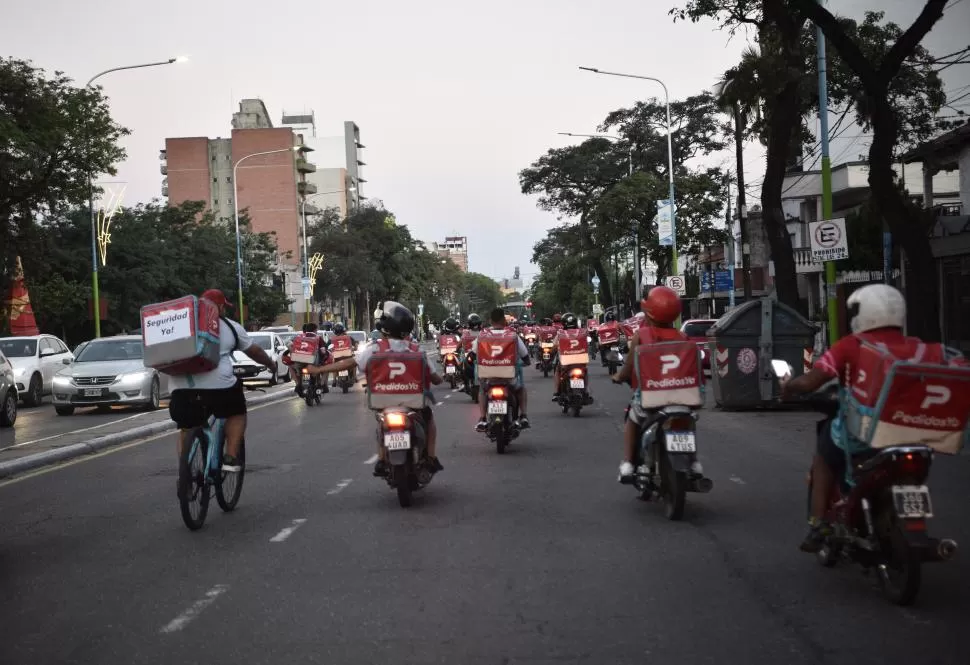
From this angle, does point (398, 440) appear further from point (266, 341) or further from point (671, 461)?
point (266, 341)

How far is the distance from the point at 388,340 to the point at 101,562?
10.3 ft

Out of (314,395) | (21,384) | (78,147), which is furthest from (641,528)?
(78,147)

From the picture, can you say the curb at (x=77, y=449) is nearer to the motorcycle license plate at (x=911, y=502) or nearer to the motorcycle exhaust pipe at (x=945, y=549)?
the motorcycle license plate at (x=911, y=502)

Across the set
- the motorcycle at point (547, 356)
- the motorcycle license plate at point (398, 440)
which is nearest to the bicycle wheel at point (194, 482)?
the motorcycle license plate at point (398, 440)

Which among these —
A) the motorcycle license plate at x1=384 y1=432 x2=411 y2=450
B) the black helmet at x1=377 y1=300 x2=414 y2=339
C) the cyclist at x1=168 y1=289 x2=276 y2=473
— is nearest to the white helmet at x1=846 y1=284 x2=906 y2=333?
the motorcycle license plate at x1=384 y1=432 x2=411 y2=450

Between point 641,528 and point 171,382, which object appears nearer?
point 641,528

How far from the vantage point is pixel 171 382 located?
8977 mm

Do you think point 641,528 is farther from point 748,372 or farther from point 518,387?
point 748,372

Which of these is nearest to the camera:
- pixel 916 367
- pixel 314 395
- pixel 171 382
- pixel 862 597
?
pixel 916 367

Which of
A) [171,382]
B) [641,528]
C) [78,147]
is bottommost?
[641,528]

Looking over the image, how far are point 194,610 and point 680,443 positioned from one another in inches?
150

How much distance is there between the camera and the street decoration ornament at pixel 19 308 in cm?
3753

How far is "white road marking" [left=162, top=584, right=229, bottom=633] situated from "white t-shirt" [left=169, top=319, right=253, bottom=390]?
95.5 inches

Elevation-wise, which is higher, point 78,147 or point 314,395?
point 78,147
